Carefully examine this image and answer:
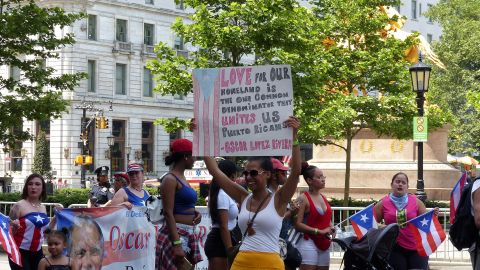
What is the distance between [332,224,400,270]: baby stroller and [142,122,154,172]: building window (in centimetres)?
7605

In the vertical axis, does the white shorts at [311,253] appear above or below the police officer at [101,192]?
below

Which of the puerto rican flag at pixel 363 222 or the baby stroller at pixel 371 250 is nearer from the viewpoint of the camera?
the baby stroller at pixel 371 250

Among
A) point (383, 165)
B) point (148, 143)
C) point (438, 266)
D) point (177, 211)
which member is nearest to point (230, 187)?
point (177, 211)

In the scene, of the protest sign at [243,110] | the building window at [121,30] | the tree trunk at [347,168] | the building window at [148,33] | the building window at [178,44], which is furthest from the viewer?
the building window at [178,44]

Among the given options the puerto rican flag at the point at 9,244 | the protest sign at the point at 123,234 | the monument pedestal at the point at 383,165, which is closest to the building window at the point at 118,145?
the monument pedestal at the point at 383,165

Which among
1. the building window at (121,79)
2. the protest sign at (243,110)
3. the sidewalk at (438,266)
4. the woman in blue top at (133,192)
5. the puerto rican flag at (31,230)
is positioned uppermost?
the building window at (121,79)

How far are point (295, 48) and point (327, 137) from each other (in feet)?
10.7

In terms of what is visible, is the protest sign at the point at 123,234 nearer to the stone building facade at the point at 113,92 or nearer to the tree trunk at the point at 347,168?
the tree trunk at the point at 347,168

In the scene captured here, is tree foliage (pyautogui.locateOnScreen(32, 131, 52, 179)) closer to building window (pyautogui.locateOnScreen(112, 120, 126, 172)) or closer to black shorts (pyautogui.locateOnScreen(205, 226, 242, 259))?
building window (pyautogui.locateOnScreen(112, 120, 126, 172))

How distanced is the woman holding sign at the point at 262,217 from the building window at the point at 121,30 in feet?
250

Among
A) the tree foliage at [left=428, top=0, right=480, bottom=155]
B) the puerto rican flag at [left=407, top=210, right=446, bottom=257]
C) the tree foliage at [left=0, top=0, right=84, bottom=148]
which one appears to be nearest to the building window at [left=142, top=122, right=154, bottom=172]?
the tree foliage at [left=428, top=0, right=480, bottom=155]

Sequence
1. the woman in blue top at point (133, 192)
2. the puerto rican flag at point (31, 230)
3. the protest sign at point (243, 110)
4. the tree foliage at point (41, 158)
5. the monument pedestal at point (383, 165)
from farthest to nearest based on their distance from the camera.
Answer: the tree foliage at point (41, 158) < the monument pedestal at point (383, 165) < the woman in blue top at point (133, 192) < the puerto rican flag at point (31, 230) < the protest sign at point (243, 110)

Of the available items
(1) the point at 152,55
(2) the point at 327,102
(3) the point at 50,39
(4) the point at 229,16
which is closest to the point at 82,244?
(3) the point at 50,39

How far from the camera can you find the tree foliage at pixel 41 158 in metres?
78.2
